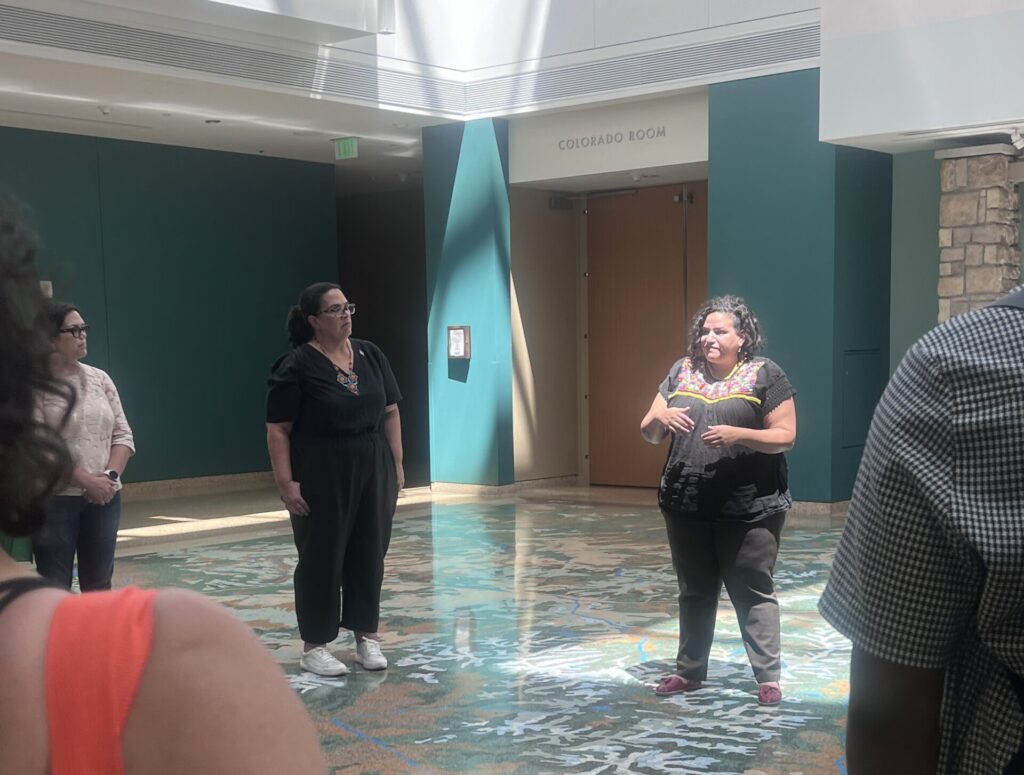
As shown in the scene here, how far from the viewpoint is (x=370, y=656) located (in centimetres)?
570

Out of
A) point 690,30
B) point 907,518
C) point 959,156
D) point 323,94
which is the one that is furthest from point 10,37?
point 907,518

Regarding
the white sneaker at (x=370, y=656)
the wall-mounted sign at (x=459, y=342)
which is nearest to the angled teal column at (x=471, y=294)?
the wall-mounted sign at (x=459, y=342)

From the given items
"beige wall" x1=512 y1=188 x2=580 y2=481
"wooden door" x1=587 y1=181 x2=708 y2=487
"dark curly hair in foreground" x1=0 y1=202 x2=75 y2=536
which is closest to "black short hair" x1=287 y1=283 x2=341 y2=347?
"dark curly hair in foreground" x1=0 y1=202 x2=75 y2=536

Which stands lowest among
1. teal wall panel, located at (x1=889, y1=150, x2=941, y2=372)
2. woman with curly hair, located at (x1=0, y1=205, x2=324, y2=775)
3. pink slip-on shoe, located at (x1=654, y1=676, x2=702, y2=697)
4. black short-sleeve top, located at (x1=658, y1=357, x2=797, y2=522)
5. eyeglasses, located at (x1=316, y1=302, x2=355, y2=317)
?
pink slip-on shoe, located at (x1=654, y1=676, x2=702, y2=697)

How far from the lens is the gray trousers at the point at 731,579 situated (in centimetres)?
493

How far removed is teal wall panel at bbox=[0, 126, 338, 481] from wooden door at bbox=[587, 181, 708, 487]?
3.85 meters

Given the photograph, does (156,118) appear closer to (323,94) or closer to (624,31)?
(323,94)

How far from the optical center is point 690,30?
35.9ft

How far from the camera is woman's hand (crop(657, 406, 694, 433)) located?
4.98 metres

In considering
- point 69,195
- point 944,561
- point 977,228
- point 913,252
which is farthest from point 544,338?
point 944,561

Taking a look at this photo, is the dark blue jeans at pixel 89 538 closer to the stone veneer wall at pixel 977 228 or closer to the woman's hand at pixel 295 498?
the woman's hand at pixel 295 498

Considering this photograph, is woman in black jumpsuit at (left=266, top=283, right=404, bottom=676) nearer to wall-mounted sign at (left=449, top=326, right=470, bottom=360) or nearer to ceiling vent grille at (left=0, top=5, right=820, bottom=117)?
ceiling vent grille at (left=0, top=5, right=820, bottom=117)

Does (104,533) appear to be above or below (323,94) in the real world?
below

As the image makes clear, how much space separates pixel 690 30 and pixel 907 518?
10377 mm
